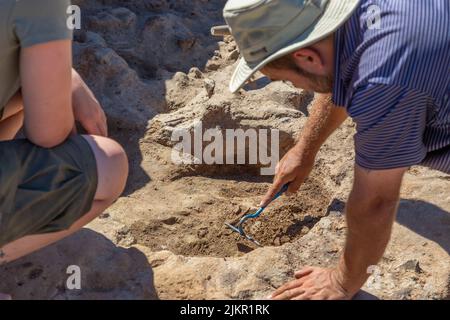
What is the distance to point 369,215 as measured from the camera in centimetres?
195

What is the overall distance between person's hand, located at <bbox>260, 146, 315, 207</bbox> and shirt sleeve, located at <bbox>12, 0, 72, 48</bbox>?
38.9 inches

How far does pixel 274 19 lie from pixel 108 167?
2.38ft

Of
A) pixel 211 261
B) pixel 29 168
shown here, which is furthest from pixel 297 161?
pixel 29 168

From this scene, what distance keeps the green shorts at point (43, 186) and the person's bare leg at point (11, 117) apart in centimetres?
17

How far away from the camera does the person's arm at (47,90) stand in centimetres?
195

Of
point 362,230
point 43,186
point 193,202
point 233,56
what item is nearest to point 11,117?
point 43,186

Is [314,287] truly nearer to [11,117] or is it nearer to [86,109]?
[86,109]

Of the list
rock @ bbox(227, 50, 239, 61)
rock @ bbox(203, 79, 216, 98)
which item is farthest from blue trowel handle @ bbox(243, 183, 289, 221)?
rock @ bbox(227, 50, 239, 61)

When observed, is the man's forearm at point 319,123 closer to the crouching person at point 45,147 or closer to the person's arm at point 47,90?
the crouching person at point 45,147

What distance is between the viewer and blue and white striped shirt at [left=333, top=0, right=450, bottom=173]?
1785 mm

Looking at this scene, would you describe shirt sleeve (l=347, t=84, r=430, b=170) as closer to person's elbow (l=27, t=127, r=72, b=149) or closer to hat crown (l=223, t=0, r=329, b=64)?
hat crown (l=223, t=0, r=329, b=64)

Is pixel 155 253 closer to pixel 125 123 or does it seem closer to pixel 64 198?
pixel 64 198

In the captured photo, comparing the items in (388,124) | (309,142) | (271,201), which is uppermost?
(388,124)

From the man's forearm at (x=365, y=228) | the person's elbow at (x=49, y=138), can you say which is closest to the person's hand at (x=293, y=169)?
the man's forearm at (x=365, y=228)
